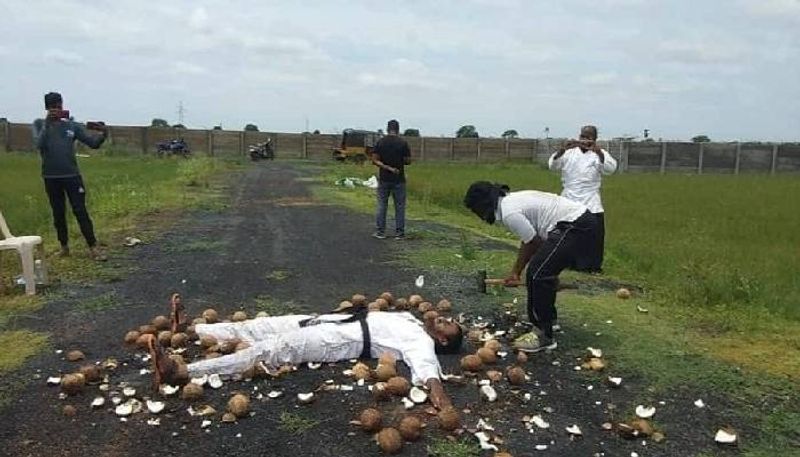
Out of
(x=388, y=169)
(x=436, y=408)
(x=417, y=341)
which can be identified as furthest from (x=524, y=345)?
(x=388, y=169)

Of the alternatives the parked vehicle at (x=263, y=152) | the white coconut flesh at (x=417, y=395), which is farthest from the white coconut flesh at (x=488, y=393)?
the parked vehicle at (x=263, y=152)

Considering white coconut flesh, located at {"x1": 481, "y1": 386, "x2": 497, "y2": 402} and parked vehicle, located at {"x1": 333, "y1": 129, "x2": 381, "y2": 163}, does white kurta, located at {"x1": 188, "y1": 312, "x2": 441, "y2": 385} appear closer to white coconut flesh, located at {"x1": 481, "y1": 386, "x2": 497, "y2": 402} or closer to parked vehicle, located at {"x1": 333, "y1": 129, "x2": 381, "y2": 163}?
white coconut flesh, located at {"x1": 481, "y1": 386, "x2": 497, "y2": 402}

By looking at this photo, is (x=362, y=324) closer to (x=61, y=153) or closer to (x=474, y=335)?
(x=474, y=335)

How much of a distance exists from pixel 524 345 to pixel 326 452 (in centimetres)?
217

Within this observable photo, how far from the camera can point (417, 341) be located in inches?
200

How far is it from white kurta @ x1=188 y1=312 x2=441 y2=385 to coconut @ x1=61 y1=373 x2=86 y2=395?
673mm

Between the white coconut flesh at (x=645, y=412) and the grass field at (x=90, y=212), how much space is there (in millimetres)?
4230

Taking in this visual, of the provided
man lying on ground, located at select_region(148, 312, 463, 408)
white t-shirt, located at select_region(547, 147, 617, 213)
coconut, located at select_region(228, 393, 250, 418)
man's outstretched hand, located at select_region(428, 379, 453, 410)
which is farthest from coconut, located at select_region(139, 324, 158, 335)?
white t-shirt, located at select_region(547, 147, 617, 213)

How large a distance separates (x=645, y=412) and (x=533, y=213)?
6.01 ft

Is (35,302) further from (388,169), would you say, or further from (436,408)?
(388,169)

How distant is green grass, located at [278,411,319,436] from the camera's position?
14.1 ft

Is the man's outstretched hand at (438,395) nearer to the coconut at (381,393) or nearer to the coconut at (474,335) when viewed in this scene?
the coconut at (381,393)

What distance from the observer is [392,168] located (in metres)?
11.4

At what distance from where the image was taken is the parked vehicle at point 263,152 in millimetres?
47500
